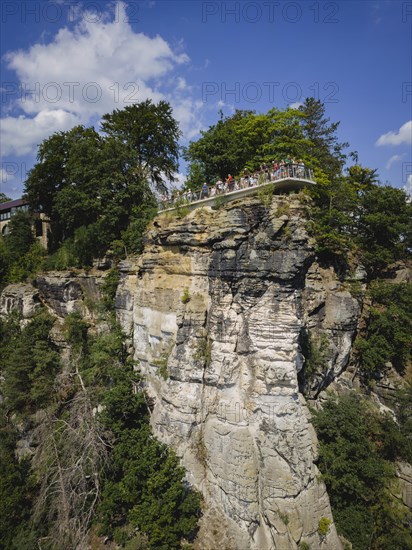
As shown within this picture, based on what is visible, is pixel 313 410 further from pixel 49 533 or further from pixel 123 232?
pixel 123 232

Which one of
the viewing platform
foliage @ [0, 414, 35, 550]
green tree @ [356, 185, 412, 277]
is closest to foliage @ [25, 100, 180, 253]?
the viewing platform

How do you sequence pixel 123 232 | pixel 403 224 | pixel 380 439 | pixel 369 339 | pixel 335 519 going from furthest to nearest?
pixel 123 232 < pixel 403 224 < pixel 369 339 < pixel 380 439 < pixel 335 519

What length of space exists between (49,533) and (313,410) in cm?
1420

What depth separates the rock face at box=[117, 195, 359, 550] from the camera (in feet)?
42.4

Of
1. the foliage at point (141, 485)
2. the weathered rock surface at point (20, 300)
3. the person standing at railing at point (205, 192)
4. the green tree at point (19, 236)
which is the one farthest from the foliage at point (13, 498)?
the person standing at railing at point (205, 192)

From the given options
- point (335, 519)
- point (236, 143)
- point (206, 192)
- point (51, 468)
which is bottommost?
point (335, 519)

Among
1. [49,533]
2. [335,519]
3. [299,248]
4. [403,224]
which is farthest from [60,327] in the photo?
[403,224]

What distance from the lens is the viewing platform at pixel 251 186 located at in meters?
14.1

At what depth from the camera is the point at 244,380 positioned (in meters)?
13.8

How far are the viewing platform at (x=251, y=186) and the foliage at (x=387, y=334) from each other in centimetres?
918

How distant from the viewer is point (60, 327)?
22.0m

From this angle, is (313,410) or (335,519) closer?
(335,519)

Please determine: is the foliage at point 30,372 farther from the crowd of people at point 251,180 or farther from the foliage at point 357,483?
the foliage at point 357,483

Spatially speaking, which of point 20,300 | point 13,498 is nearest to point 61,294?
point 20,300
